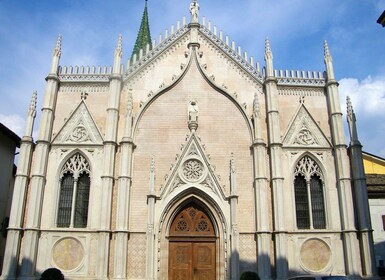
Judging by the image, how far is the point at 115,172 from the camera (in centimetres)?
2370

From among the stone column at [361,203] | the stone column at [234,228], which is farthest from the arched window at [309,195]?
the stone column at [234,228]

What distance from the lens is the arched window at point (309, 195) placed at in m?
23.5

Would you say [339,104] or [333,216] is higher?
[339,104]

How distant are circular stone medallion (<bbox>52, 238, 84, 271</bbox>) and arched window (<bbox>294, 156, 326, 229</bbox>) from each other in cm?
1286

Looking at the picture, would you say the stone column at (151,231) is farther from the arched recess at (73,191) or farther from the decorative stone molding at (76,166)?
the decorative stone molding at (76,166)

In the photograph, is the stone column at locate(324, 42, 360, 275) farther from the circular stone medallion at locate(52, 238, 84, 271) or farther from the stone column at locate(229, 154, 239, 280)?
the circular stone medallion at locate(52, 238, 84, 271)

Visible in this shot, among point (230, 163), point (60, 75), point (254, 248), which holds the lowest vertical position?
point (254, 248)

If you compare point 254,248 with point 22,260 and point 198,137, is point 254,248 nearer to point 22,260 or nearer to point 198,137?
point 198,137

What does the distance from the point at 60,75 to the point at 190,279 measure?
15.3 metres

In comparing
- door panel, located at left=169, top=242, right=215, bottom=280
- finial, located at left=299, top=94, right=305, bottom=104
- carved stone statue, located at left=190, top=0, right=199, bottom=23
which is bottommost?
door panel, located at left=169, top=242, right=215, bottom=280

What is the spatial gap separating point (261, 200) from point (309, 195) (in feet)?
10.7

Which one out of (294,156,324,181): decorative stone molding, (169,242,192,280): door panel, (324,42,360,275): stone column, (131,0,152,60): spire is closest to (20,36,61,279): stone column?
(169,242,192,280): door panel

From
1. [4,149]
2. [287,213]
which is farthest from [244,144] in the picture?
[4,149]

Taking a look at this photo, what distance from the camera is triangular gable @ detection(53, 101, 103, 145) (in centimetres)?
2436
